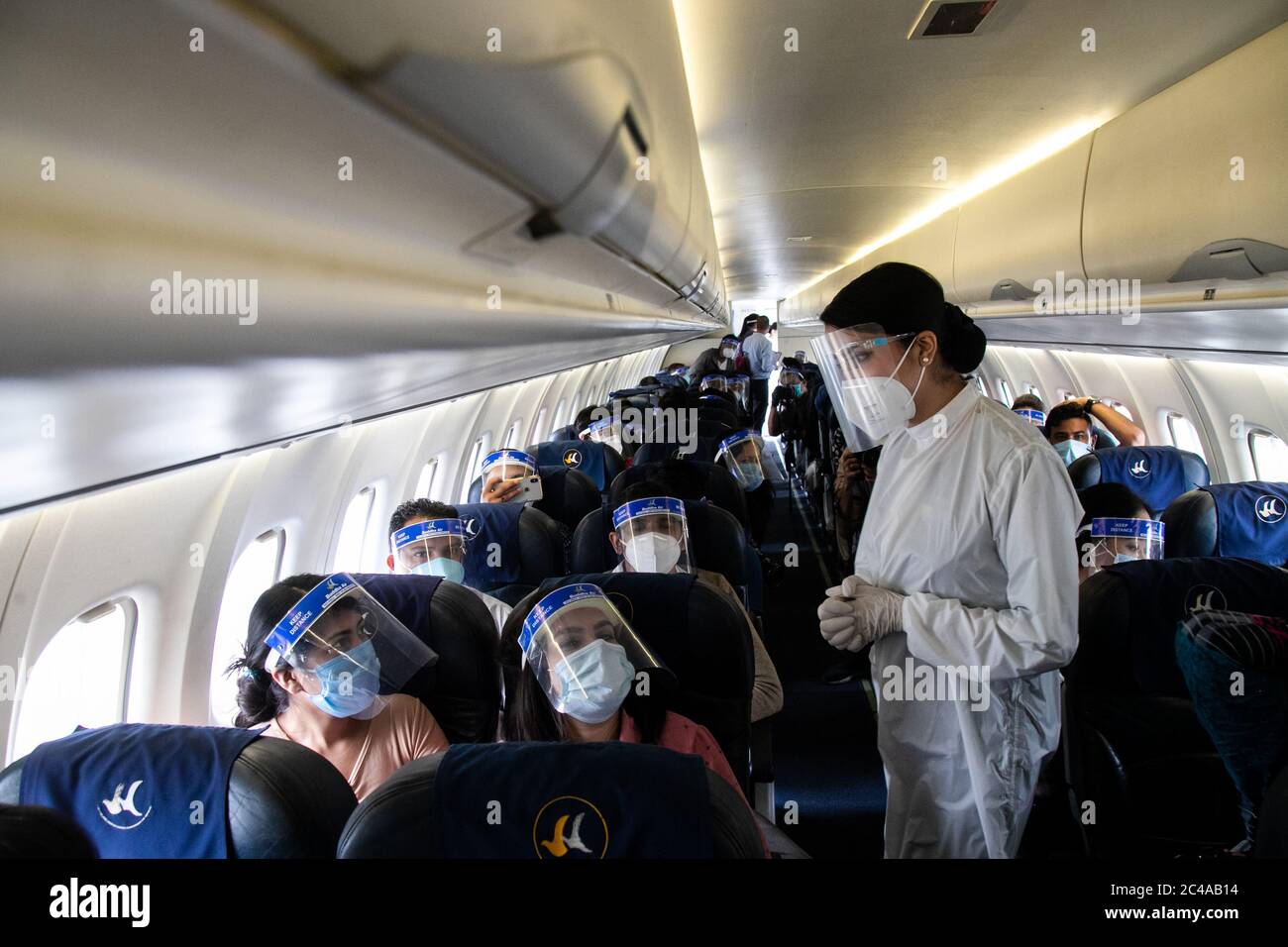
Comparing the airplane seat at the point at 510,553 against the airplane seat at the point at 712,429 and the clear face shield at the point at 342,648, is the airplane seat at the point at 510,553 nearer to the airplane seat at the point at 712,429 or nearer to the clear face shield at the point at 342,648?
the clear face shield at the point at 342,648

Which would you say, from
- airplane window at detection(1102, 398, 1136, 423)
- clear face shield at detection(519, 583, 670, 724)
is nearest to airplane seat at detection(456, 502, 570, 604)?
clear face shield at detection(519, 583, 670, 724)

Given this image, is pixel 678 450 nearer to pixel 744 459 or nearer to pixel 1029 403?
pixel 744 459

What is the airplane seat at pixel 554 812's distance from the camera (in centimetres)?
126

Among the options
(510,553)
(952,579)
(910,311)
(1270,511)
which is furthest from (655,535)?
(1270,511)

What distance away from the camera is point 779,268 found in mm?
13648

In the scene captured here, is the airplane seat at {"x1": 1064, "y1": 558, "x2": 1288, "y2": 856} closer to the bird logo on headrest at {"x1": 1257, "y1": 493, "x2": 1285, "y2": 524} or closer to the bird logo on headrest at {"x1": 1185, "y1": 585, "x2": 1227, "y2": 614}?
the bird logo on headrest at {"x1": 1185, "y1": 585, "x2": 1227, "y2": 614}

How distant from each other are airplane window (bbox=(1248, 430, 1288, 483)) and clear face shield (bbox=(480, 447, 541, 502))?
541 cm

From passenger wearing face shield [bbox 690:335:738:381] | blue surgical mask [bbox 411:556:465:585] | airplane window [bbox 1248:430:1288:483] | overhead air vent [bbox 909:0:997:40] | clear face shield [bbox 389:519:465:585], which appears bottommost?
blue surgical mask [bbox 411:556:465:585]

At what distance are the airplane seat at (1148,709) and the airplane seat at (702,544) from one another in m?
1.60

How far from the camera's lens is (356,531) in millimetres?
5164

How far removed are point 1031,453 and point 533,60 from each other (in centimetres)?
154

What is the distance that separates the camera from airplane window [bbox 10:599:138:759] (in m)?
2.55

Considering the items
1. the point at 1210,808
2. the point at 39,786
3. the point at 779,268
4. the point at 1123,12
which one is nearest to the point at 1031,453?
the point at 1210,808

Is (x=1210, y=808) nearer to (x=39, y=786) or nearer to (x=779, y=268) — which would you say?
(x=39, y=786)
